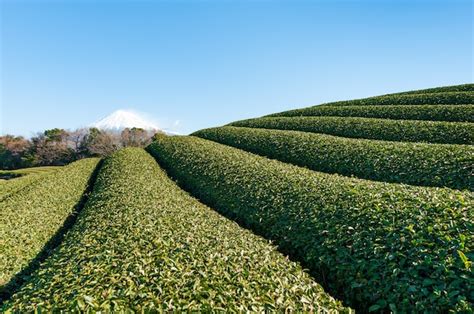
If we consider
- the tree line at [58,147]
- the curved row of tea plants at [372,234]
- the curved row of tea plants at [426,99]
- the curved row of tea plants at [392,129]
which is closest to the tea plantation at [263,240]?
the curved row of tea plants at [372,234]

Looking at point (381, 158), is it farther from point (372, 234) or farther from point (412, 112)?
point (412, 112)

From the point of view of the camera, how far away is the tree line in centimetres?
8056

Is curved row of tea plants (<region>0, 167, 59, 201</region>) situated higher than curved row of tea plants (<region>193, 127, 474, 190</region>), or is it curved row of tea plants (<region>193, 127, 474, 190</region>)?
curved row of tea plants (<region>0, 167, 59, 201</region>)

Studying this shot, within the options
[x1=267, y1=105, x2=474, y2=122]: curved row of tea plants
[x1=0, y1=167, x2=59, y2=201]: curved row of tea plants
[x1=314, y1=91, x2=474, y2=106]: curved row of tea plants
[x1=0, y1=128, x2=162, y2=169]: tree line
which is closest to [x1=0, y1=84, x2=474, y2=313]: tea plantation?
[x1=267, y1=105, x2=474, y2=122]: curved row of tea plants

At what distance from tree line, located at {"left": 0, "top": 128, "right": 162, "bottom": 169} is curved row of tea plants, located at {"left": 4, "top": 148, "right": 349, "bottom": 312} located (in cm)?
7552

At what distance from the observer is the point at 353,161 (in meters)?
18.7

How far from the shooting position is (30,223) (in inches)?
578

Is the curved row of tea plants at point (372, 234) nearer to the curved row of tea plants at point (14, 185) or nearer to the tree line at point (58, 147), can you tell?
the curved row of tea plants at point (14, 185)

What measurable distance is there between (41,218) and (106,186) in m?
3.68

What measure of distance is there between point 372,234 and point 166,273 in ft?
18.0

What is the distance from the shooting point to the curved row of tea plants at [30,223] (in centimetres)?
1133

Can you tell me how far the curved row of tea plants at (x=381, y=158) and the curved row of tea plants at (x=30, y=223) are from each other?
1394 centimetres

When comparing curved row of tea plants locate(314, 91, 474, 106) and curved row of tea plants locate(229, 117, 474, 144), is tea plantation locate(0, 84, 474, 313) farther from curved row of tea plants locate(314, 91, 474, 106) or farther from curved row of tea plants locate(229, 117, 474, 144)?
curved row of tea plants locate(314, 91, 474, 106)

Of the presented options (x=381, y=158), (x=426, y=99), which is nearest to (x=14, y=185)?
(x=381, y=158)
